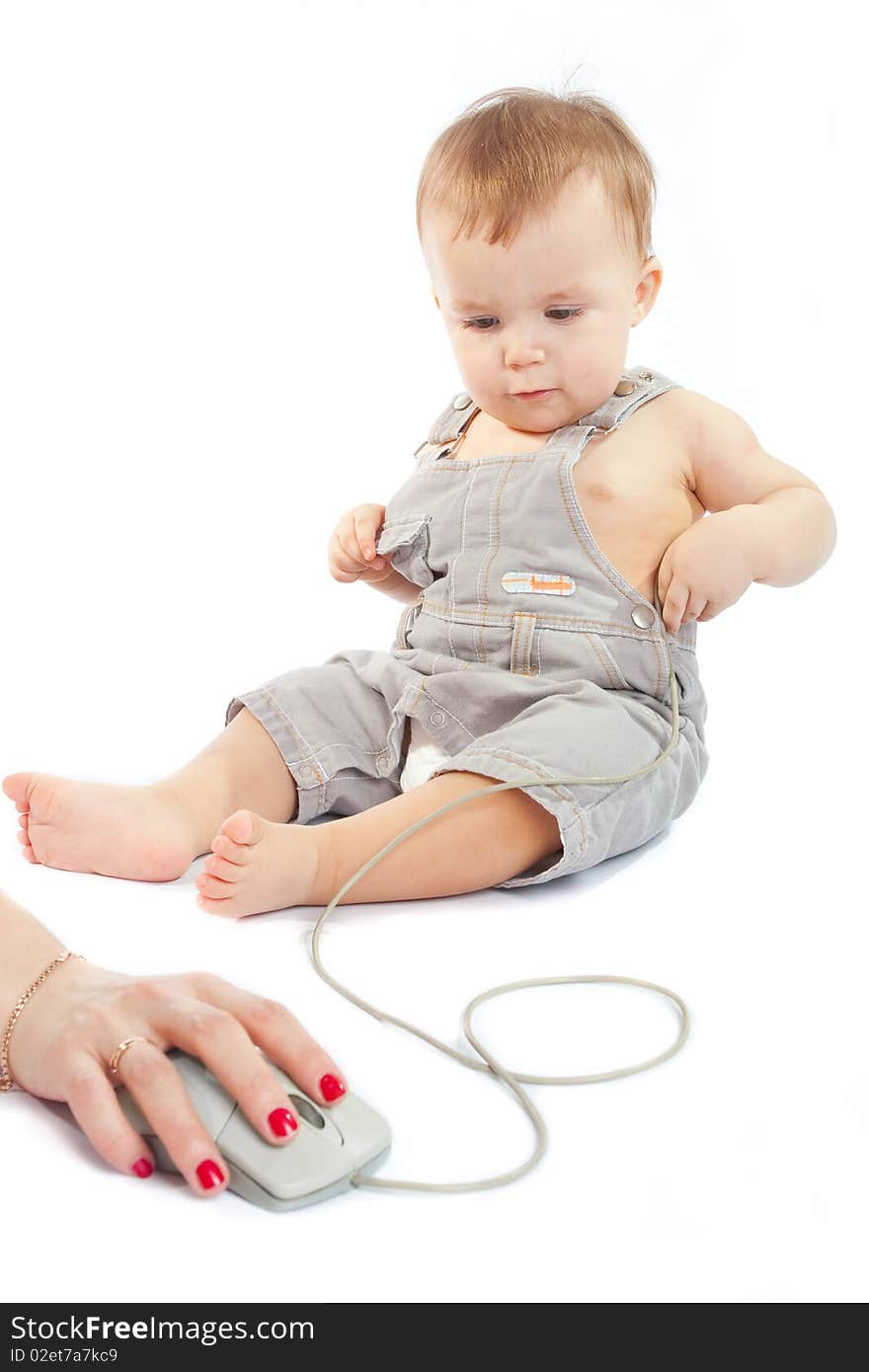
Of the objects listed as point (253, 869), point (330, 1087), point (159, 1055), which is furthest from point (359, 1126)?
point (253, 869)

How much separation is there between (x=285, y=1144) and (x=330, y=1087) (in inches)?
2.3

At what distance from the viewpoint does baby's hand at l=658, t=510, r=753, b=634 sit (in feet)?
5.19

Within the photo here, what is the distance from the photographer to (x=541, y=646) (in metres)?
1.63

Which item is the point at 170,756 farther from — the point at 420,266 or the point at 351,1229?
the point at 420,266

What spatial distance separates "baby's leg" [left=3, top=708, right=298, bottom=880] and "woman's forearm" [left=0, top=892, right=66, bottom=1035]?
1.27 feet

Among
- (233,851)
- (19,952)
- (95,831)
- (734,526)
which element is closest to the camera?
(19,952)

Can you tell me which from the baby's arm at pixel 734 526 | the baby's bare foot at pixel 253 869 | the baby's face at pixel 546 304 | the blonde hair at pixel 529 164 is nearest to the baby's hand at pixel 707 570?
the baby's arm at pixel 734 526

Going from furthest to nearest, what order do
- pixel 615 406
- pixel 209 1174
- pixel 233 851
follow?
pixel 615 406 < pixel 233 851 < pixel 209 1174

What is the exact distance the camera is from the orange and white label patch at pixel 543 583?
1647mm

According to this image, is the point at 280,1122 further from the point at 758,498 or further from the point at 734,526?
the point at 758,498

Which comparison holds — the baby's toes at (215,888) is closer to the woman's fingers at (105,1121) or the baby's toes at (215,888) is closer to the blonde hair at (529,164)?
the woman's fingers at (105,1121)

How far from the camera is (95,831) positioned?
1.49 meters

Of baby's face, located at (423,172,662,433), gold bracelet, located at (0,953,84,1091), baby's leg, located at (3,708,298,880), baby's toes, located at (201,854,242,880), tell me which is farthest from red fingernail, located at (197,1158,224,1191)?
baby's face, located at (423,172,662,433)

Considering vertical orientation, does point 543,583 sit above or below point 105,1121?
above
